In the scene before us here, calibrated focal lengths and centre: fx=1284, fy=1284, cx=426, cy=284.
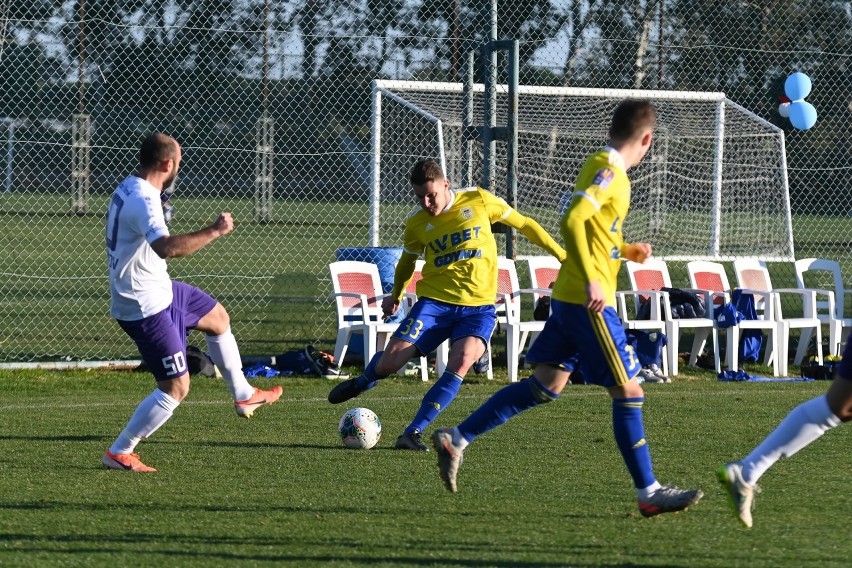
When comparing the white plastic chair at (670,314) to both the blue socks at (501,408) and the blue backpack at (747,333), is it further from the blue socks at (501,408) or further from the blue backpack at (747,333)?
the blue socks at (501,408)

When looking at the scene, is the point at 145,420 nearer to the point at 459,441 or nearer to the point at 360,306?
the point at 459,441

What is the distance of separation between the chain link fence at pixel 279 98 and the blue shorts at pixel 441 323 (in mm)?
5350

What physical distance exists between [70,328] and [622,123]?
10193 mm

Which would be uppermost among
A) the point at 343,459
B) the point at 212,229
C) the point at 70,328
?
the point at 212,229

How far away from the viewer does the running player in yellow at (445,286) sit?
7684mm

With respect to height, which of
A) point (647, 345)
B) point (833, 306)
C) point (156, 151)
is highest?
point (156, 151)

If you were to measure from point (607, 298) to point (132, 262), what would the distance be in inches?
102

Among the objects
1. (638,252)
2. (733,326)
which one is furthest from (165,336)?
(733,326)

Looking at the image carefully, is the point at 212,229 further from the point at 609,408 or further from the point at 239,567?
the point at 609,408

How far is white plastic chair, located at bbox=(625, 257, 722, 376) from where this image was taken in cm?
1234

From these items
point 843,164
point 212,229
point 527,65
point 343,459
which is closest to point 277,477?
point 343,459

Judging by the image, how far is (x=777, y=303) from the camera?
13156 millimetres

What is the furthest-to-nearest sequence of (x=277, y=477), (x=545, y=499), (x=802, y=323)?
(x=802, y=323) → (x=277, y=477) → (x=545, y=499)

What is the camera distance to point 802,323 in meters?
12.8
